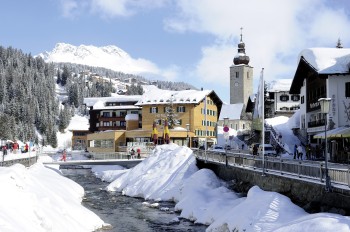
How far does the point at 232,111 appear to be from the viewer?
129 meters

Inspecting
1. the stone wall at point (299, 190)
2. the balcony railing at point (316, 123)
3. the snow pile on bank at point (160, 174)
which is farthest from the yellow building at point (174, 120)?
the stone wall at point (299, 190)

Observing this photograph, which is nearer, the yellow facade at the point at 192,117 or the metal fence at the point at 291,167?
the metal fence at the point at 291,167

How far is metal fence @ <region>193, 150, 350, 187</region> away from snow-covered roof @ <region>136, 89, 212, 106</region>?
145ft

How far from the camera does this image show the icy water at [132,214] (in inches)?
1071

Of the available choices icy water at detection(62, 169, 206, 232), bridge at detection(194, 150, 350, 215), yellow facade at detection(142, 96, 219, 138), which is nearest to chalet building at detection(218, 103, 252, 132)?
yellow facade at detection(142, 96, 219, 138)

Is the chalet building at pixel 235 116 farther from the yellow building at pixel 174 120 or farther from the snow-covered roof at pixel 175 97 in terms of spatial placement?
the snow-covered roof at pixel 175 97

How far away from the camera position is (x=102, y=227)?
85.4 feet

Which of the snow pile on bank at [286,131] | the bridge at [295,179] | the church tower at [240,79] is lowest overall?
the bridge at [295,179]

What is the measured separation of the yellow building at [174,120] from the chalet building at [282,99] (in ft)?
35.8

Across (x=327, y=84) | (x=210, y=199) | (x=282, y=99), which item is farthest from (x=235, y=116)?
(x=210, y=199)

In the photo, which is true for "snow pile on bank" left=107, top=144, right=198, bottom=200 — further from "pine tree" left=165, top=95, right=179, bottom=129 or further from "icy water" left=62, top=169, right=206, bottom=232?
"pine tree" left=165, top=95, right=179, bottom=129

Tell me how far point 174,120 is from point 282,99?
865 inches

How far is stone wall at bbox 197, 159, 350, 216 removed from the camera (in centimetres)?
1933

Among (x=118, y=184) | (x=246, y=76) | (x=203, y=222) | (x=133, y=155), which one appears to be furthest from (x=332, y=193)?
(x=246, y=76)
